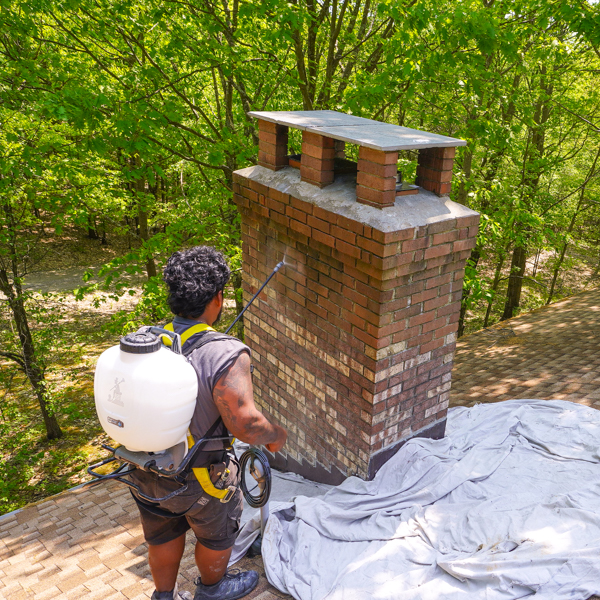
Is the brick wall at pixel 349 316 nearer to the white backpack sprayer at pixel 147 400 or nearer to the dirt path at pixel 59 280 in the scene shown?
the white backpack sprayer at pixel 147 400

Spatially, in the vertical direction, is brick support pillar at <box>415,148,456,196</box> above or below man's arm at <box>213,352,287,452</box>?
above

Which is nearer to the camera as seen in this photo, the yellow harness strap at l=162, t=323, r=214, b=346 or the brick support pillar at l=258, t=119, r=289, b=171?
the yellow harness strap at l=162, t=323, r=214, b=346

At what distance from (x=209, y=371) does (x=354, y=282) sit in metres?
1.05

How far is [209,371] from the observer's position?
95.8 inches

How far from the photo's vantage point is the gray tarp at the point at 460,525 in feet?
7.79

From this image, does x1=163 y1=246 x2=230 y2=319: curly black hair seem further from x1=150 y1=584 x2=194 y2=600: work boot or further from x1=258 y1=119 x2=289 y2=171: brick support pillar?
x1=150 y1=584 x2=194 y2=600: work boot

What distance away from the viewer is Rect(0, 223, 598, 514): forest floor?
8781mm

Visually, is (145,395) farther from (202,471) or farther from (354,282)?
(354,282)

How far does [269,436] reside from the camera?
2602mm

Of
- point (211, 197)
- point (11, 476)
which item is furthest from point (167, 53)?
point (11, 476)

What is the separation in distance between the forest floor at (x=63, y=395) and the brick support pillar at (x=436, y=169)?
6.23 metres

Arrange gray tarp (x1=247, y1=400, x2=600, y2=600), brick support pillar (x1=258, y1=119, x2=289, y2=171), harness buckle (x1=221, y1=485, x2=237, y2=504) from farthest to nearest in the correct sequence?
brick support pillar (x1=258, y1=119, x2=289, y2=171) → harness buckle (x1=221, y1=485, x2=237, y2=504) → gray tarp (x1=247, y1=400, x2=600, y2=600)

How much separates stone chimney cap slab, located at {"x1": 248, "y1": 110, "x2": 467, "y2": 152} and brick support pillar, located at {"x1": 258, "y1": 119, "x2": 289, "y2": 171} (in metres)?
0.10

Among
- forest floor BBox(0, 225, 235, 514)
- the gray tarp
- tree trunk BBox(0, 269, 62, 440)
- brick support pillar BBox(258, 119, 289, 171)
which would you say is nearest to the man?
the gray tarp
